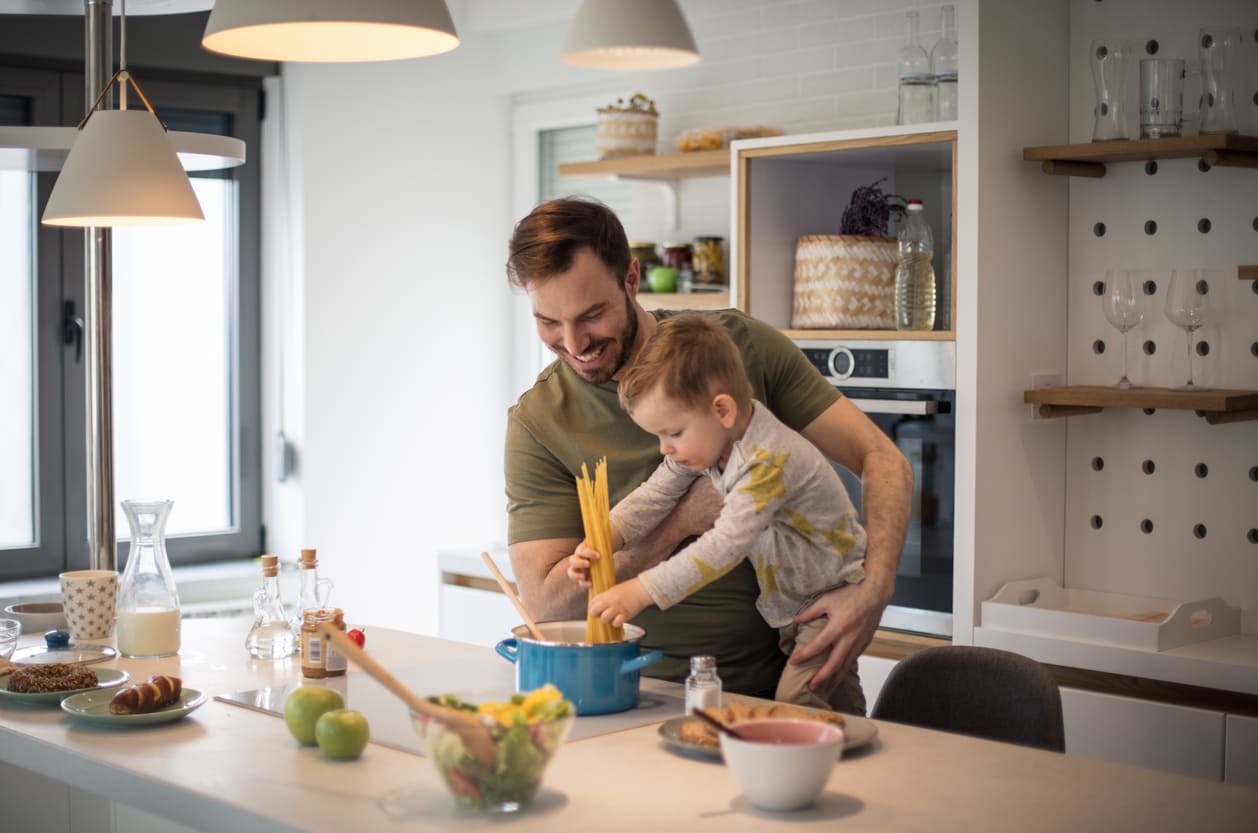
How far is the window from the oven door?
8.08 ft

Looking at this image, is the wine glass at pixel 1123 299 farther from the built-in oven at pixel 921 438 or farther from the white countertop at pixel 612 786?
the white countertop at pixel 612 786

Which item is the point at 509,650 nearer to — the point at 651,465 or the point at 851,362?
the point at 651,465

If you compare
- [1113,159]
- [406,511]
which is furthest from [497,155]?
[1113,159]

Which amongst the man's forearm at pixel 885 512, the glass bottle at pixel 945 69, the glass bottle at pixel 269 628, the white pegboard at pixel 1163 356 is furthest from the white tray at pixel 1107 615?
the glass bottle at pixel 269 628

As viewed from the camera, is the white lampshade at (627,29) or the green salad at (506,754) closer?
the green salad at (506,754)

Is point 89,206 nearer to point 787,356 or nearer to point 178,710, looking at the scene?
point 178,710

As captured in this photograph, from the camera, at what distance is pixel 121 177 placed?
2420 millimetres

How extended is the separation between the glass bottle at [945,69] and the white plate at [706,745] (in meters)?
2.08

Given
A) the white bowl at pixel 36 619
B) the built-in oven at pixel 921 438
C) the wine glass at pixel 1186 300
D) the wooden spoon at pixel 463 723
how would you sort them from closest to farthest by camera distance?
the wooden spoon at pixel 463 723
the white bowl at pixel 36 619
the wine glass at pixel 1186 300
the built-in oven at pixel 921 438

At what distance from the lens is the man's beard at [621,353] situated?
243 cm

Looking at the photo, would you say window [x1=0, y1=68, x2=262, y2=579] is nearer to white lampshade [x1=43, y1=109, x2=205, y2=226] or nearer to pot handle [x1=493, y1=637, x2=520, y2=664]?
white lampshade [x1=43, y1=109, x2=205, y2=226]

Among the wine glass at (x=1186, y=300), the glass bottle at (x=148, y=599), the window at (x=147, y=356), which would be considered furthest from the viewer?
the window at (x=147, y=356)

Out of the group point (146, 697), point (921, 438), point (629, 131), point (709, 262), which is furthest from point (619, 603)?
point (629, 131)

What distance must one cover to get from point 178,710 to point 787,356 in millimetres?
1186
